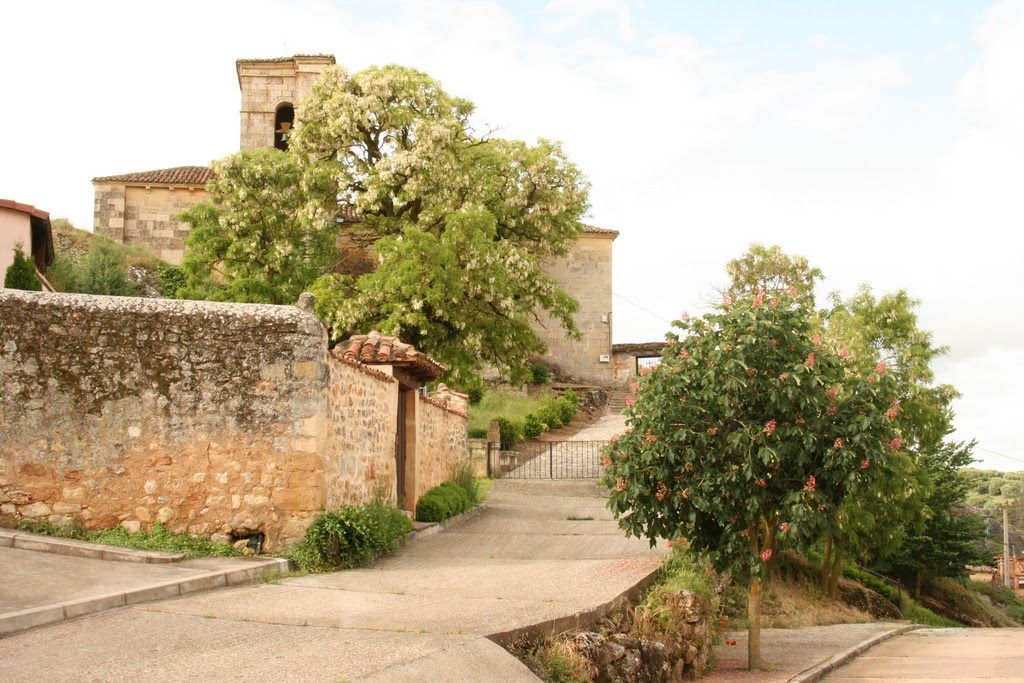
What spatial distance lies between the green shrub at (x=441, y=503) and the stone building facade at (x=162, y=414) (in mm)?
4830

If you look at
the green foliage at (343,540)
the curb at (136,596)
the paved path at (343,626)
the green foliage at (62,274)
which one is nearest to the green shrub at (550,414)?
the green foliage at (62,274)

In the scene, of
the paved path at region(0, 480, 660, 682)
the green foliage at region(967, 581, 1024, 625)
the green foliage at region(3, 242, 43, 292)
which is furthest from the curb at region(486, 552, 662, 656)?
the green foliage at region(967, 581, 1024, 625)

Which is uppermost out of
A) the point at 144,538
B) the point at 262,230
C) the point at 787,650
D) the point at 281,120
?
the point at 281,120

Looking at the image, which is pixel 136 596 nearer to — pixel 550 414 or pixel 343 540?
pixel 343 540

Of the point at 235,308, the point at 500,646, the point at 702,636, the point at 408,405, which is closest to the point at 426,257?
the point at 408,405

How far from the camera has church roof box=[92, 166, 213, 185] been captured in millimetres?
42125

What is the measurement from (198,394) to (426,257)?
1810 cm

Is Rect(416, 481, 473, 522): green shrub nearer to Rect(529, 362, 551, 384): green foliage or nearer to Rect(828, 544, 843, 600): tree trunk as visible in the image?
Rect(828, 544, 843, 600): tree trunk

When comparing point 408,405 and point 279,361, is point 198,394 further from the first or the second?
point 408,405

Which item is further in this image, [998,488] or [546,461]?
[998,488]

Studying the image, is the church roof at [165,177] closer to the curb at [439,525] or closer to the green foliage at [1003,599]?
the curb at [439,525]

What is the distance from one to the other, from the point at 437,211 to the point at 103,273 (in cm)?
1286

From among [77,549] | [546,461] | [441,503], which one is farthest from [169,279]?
[77,549]

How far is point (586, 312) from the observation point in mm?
48188
